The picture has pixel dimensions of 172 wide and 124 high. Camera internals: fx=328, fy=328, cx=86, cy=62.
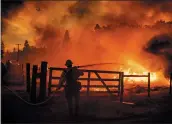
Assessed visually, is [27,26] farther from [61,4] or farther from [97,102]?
[97,102]

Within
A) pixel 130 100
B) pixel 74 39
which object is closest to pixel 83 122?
pixel 130 100

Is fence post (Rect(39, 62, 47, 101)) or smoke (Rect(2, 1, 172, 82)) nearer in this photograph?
fence post (Rect(39, 62, 47, 101))

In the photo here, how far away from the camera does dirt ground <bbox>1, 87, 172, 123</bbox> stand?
454 inches

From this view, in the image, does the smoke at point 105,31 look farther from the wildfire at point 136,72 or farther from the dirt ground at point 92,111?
the dirt ground at point 92,111

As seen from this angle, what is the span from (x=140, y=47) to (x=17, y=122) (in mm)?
26548

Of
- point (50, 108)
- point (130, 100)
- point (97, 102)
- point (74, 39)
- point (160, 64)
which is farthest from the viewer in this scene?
point (74, 39)

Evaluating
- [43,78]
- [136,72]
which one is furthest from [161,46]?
[43,78]

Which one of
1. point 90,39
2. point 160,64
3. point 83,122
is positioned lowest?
point 83,122

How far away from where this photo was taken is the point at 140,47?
35.7 metres

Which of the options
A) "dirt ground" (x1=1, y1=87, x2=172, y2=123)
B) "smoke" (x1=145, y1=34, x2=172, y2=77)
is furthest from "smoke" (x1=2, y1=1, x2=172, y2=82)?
"dirt ground" (x1=1, y1=87, x2=172, y2=123)

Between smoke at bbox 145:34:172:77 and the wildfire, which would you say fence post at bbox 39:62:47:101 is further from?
smoke at bbox 145:34:172:77

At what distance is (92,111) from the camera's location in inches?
520

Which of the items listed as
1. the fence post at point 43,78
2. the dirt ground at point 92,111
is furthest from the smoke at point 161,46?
the fence post at point 43,78

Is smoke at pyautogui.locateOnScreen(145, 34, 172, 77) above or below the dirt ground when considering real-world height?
above
